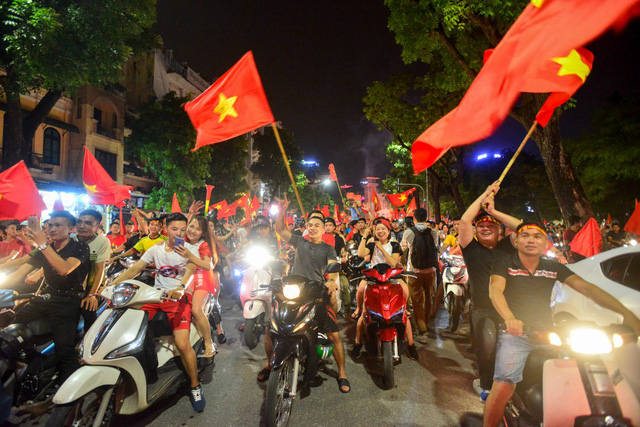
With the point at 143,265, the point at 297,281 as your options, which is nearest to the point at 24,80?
the point at 143,265

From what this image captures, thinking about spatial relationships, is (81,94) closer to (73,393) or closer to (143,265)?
(143,265)

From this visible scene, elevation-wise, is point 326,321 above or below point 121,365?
above

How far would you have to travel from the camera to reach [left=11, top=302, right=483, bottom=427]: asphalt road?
3.54m

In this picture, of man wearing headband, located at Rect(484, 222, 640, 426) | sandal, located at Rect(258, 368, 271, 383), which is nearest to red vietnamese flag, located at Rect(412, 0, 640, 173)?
man wearing headband, located at Rect(484, 222, 640, 426)

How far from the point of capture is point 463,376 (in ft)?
15.4

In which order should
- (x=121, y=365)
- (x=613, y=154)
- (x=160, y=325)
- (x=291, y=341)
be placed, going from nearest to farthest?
(x=121, y=365) < (x=291, y=341) < (x=160, y=325) < (x=613, y=154)

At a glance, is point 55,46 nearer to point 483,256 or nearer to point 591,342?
point 483,256

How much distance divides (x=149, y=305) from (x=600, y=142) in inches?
1069

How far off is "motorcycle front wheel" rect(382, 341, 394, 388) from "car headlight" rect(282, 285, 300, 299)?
136 cm

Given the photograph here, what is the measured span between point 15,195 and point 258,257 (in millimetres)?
4357

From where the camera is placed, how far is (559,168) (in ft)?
27.8

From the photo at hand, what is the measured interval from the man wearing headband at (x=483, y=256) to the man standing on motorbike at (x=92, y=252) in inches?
162

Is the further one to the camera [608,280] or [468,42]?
[468,42]

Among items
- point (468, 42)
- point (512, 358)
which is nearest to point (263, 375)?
point (512, 358)
